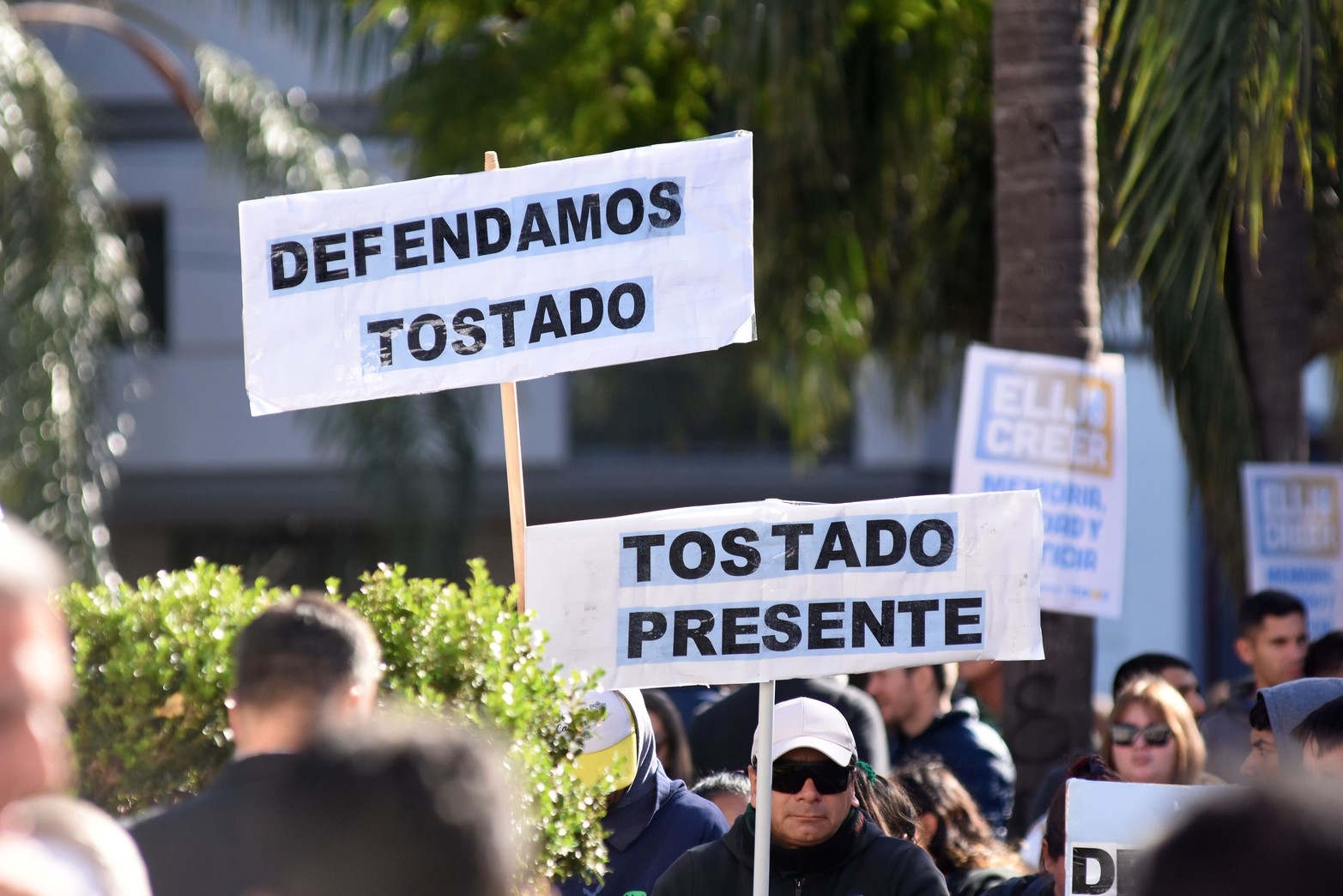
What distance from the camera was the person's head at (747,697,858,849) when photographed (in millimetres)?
3975

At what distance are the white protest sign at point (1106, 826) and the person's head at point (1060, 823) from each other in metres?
0.26

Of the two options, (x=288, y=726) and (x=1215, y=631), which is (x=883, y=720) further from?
(x=1215, y=631)

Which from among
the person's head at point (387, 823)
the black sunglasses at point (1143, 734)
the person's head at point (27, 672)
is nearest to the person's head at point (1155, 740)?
the black sunglasses at point (1143, 734)

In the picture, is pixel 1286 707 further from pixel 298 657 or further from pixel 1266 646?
pixel 298 657

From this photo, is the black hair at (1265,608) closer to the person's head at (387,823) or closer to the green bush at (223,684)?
the green bush at (223,684)

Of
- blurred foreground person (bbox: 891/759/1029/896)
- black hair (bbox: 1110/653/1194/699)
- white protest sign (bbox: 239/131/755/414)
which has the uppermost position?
white protest sign (bbox: 239/131/755/414)

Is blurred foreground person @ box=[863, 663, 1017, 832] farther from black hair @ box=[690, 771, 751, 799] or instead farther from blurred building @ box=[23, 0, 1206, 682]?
blurred building @ box=[23, 0, 1206, 682]

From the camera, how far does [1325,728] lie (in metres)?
3.56

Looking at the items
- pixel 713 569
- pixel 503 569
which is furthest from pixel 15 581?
pixel 503 569

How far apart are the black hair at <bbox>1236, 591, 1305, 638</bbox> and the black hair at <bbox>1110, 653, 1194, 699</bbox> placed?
28 cm

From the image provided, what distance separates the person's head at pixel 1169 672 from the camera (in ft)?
20.4

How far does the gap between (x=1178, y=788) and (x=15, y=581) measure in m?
2.66

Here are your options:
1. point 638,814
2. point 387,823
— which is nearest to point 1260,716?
point 638,814

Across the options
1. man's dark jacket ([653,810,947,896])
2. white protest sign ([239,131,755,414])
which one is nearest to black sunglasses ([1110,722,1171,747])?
man's dark jacket ([653,810,947,896])
